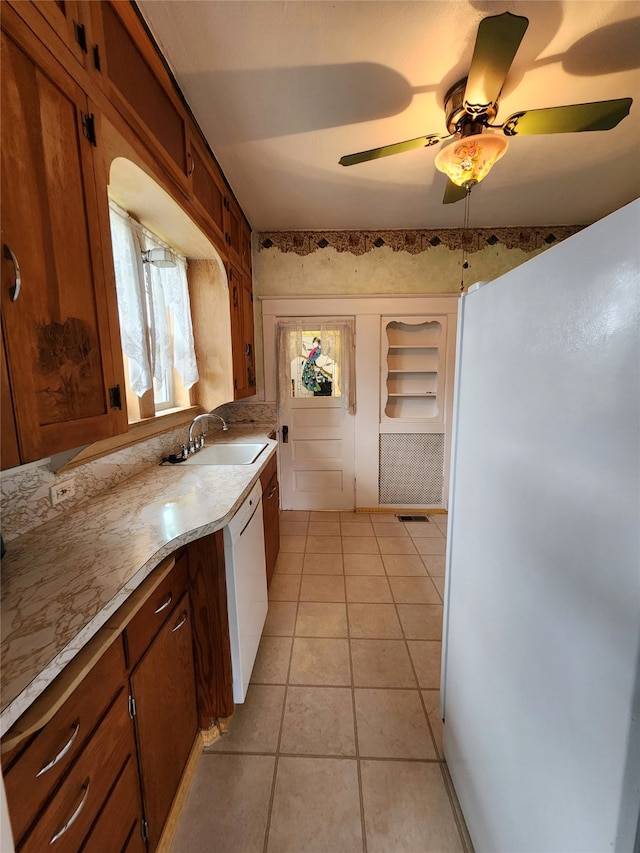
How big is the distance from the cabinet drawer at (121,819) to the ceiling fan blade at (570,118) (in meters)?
2.67

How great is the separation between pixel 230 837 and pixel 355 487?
2.59 m

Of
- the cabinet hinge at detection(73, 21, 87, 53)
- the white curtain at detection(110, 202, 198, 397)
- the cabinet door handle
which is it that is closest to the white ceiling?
the cabinet hinge at detection(73, 21, 87, 53)

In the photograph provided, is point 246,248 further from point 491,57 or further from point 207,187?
point 491,57

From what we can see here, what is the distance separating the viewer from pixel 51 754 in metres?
0.59

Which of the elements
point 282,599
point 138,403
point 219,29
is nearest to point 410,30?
point 219,29

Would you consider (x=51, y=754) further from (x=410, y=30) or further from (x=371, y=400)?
(x=371, y=400)

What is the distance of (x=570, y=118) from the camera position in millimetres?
1431

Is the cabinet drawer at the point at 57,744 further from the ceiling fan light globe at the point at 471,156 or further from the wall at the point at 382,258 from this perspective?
the wall at the point at 382,258

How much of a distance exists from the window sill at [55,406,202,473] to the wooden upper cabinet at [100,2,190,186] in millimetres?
1148

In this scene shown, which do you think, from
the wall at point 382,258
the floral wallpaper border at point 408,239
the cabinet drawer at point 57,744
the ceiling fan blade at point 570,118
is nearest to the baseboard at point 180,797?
the cabinet drawer at point 57,744

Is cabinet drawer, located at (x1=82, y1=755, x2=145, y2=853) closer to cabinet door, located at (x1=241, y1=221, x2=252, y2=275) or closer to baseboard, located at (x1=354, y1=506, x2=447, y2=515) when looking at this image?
baseboard, located at (x1=354, y1=506, x2=447, y2=515)

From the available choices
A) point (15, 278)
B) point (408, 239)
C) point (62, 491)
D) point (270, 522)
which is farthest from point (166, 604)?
point (408, 239)

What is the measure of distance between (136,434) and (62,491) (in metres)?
0.57

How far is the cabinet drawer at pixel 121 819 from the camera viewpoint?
709 millimetres
